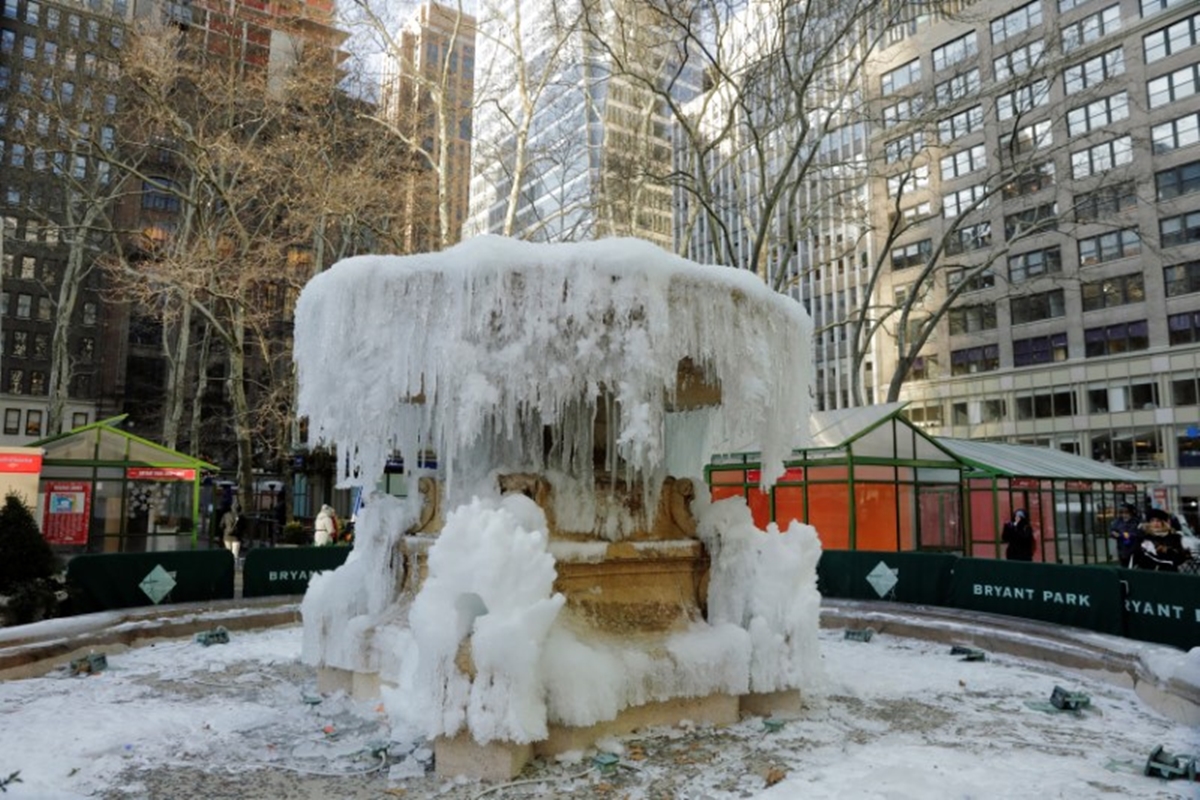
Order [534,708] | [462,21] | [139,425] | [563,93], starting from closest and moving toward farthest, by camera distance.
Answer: [534,708] → [462,21] → [563,93] → [139,425]

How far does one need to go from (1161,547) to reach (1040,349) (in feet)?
122

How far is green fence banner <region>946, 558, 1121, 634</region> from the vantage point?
10203 mm

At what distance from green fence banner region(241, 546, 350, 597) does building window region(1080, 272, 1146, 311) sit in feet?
149

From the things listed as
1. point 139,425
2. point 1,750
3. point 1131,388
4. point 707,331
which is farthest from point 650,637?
point 139,425

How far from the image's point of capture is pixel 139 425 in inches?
2223

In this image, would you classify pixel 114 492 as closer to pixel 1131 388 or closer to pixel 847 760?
pixel 847 760

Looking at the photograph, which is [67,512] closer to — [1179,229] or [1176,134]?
[1179,229]

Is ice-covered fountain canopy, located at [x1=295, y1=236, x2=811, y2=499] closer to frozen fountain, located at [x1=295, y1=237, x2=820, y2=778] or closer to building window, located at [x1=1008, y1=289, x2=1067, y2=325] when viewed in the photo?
frozen fountain, located at [x1=295, y1=237, x2=820, y2=778]

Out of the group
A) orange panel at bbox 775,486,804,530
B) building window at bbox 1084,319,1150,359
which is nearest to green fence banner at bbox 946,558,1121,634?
orange panel at bbox 775,486,804,530

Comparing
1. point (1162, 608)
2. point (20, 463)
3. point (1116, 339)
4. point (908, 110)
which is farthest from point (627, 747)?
point (1116, 339)

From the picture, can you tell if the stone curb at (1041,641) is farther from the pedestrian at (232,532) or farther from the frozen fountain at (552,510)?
the pedestrian at (232,532)

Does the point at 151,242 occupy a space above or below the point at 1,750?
above

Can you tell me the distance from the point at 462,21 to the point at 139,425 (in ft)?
146

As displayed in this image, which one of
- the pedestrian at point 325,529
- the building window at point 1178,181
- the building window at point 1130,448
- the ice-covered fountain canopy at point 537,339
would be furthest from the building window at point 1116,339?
the ice-covered fountain canopy at point 537,339
